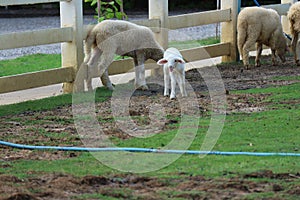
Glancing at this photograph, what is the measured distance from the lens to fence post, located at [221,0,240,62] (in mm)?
12828

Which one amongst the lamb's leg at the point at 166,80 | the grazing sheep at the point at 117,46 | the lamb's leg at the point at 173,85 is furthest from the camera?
the grazing sheep at the point at 117,46

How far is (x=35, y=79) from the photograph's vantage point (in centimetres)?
946

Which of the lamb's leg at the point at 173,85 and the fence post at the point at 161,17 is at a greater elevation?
the fence post at the point at 161,17

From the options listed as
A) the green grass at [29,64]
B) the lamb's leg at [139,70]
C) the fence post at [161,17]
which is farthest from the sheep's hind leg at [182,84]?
the green grass at [29,64]

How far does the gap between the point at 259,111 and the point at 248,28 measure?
12.2ft

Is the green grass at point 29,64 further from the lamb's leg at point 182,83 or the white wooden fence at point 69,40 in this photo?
the lamb's leg at point 182,83

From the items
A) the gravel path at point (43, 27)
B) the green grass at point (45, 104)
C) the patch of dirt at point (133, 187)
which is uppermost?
the patch of dirt at point (133, 187)

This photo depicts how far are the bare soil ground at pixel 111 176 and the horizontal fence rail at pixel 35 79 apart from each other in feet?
2.54

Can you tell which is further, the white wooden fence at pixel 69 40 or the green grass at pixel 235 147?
the white wooden fence at pixel 69 40

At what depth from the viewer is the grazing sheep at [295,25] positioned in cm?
1194

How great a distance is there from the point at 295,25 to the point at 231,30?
1.31m

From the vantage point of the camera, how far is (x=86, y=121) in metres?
7.82

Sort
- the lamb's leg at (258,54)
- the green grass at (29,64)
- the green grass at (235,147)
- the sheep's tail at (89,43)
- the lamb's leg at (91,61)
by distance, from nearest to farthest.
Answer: the green grass at (235,147) < the sheep's tail at (89,43) < the lamb's leg at (91,61) < the lamb's leg at (258,54) < the green grass at (29,64)

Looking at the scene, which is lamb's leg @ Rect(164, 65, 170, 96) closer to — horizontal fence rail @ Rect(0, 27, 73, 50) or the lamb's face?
the lamb's face
